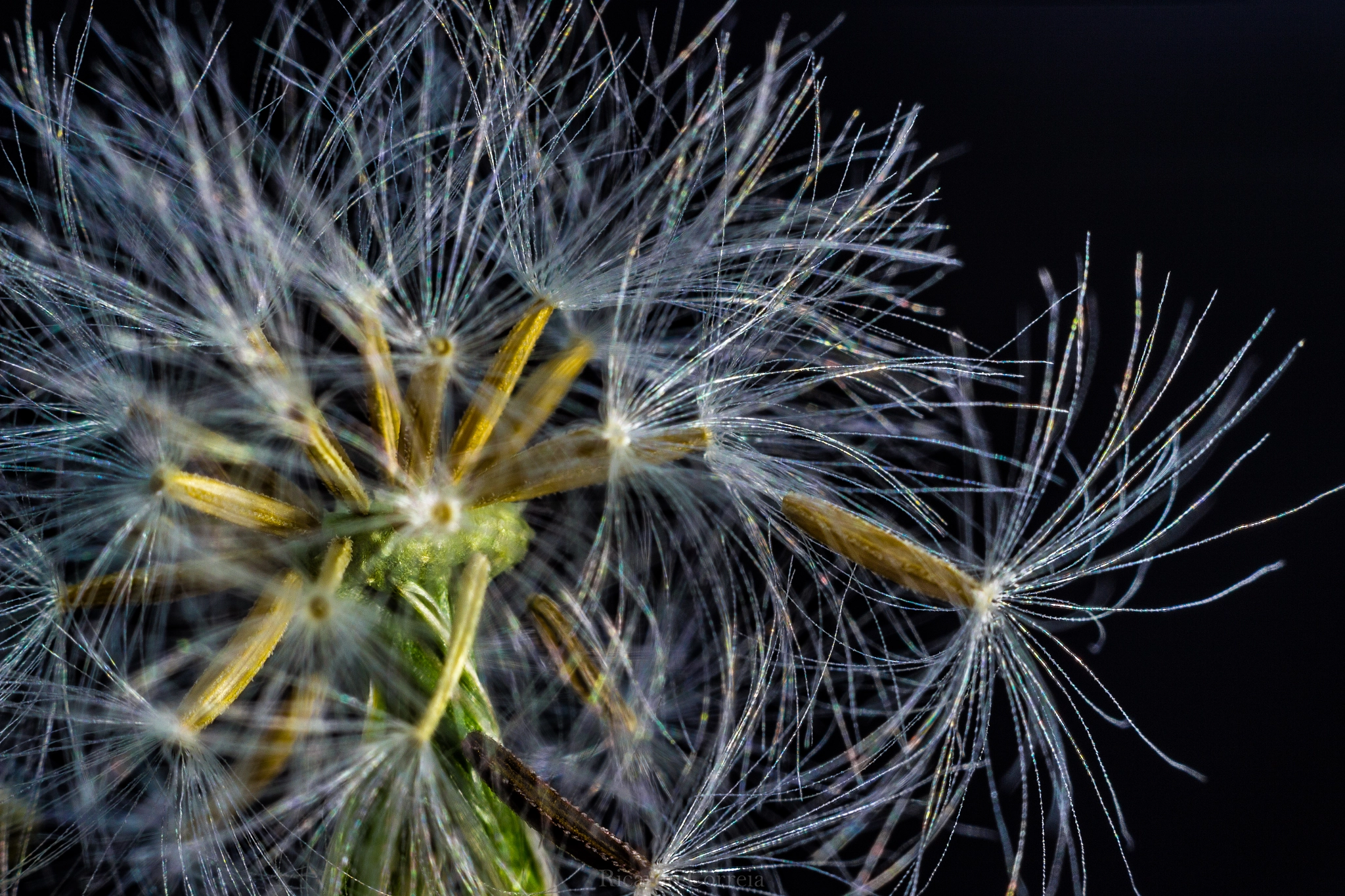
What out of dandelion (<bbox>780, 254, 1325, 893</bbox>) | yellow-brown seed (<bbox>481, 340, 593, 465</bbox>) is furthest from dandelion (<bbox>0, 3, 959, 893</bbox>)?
dandelion (<bbox>780, 254, 1325, 893</bbox>)

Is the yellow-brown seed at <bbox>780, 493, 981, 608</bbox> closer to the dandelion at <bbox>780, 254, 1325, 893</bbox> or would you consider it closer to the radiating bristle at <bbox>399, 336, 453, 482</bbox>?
the dandelion at <bbox>780, 254, 1325, 893</bbox>

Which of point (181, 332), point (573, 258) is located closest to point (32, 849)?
point (181, 332)

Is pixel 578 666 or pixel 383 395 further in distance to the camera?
pixel 578 666

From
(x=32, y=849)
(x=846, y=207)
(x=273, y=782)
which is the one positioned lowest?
(x=32, y=849)

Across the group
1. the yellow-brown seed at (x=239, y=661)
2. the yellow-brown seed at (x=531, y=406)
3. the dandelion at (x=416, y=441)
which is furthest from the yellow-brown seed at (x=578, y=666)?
the yellow-brown seed at (x=239, y=661)

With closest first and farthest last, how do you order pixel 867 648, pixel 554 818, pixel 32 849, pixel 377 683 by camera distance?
pixel 554 818 → pixel 377 683 → pixel 32 849 → pixel 867 648

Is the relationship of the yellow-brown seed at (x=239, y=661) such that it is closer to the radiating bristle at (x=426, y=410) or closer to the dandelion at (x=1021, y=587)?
the radiating bristle at (x=426, y=410)

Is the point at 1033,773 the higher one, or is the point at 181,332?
the point at 181,332

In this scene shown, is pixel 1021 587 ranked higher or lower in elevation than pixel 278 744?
higher

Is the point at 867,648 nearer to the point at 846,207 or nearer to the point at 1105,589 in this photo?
the point at 1105,589

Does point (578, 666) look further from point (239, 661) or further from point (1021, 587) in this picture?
point (1021, 587)

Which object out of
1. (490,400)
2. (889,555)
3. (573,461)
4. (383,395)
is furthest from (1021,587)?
(383,395)
